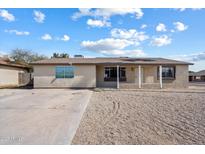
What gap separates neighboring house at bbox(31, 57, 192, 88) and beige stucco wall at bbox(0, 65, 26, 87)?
5.46m

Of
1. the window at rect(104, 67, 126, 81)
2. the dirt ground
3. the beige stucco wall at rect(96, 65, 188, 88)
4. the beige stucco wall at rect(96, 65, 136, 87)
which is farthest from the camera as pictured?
the window at rect(104, 67, 126, 81)

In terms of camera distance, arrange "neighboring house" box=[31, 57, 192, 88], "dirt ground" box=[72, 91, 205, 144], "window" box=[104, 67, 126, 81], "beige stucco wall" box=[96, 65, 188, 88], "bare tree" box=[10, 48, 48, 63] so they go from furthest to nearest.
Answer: "bare tree" box=[10, 48, 48, 63]
"window" box=[104, 67, 126, 81]
"beige stucco wall" box=[96, 65, 188, 88]
"neighboring house" box=[31, 57, 192, 88]
"dirt ground" box=[72, 91, 205, 144]

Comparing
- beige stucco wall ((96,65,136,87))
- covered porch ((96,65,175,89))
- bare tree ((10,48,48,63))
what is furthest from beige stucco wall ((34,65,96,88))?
bare tree ((10,48,48,63))

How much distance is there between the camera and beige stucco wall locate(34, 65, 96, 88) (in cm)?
2111

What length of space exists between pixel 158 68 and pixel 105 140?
18.2 m

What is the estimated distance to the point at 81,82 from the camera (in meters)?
21.2

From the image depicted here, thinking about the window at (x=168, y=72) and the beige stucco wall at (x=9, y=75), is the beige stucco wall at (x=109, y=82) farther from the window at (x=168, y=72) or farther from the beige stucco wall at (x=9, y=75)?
the beige stucco wall at (x=9, y=75)

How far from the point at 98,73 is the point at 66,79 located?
3436mm

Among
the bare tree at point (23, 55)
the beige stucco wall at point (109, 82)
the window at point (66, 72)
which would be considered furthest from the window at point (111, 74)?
the bare tree at point (23, 55)

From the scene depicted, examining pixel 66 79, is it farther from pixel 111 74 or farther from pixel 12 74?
pixel 12 74

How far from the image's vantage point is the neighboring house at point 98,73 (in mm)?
21094

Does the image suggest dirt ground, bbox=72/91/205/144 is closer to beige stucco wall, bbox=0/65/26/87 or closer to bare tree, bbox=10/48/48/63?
beige stucco wall, bbox=0/65/26/87
